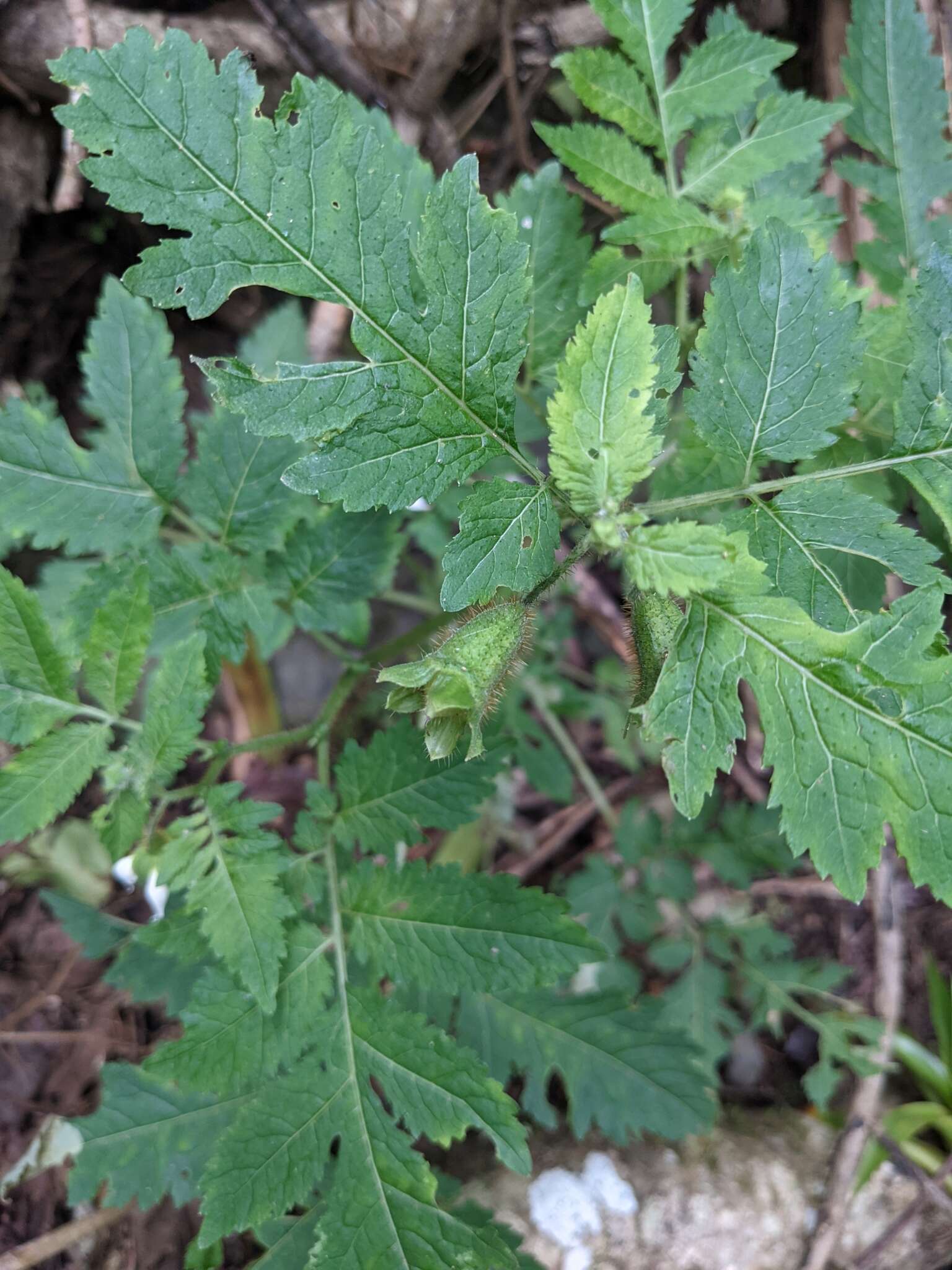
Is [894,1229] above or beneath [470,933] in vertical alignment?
beneath

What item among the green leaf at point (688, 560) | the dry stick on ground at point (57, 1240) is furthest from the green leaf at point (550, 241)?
the dry stick on ground at point (57, 1240)

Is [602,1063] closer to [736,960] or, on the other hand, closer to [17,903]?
[736,960]

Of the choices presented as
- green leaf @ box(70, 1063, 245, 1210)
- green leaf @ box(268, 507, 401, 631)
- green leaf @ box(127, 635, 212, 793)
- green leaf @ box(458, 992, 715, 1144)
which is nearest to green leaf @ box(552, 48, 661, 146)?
green leaf @ box(268, 507, 401, 631)

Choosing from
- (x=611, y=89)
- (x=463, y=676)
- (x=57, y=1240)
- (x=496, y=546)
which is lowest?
(x=57, y=1240)

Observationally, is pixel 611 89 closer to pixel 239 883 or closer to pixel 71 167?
pixel 239 883

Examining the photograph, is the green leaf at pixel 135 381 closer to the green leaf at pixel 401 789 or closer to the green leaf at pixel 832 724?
the green leaf at pixel 401 789

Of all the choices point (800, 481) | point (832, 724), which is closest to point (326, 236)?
point (800, 481)

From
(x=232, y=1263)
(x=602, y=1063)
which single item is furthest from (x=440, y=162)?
(x=232, y=1263)
